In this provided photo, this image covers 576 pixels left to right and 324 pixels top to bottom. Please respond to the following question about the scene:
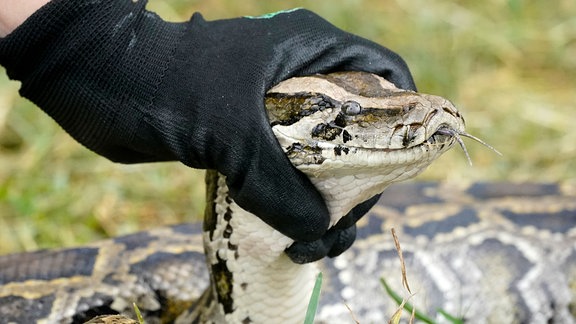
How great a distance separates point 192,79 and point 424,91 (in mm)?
4191

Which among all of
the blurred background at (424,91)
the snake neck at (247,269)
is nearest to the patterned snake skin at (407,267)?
the snake neck at (247,269)

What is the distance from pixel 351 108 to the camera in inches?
127

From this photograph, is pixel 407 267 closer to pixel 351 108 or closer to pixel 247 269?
pixel 247 269

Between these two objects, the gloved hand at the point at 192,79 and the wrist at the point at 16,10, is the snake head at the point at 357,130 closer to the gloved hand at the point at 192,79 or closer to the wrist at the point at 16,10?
the gloved hand at the point at 192,79

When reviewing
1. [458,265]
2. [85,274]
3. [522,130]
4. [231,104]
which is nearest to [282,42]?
[231,104]

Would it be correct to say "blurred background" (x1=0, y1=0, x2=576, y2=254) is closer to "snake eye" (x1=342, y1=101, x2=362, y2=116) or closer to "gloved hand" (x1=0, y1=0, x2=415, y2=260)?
"gloved hand" (x1=0, y1=0, x2=415, y2=260)

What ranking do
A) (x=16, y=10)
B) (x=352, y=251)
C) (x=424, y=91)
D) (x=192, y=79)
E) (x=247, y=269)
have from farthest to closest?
(x=424, y=91)
(x=352, y=251)
(x=247, y=269)
(x=16, y=10)
(x=192, y=79)

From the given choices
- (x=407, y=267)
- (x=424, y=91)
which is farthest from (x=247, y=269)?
(x=424, y=91)

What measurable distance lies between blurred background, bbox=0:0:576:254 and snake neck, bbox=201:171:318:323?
202 centimetres

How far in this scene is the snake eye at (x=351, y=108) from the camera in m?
3.21

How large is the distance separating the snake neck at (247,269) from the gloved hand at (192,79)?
0.16 meters

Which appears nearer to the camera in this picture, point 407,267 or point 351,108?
point 351,108

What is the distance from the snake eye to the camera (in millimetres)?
3211

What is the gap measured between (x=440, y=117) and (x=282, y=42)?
0.68m
